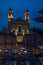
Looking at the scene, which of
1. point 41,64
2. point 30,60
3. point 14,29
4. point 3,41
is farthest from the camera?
Answer: point 14,29

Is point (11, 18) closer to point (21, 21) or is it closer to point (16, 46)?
point (21, 21)

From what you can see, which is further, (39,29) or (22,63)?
(22,63)

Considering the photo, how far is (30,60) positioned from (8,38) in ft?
132

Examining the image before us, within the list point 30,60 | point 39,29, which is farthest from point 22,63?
point 39,29

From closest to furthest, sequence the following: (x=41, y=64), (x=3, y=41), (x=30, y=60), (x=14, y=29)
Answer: (x=41, y=64) < (x=30, y=60) < (x=3, y=41) < (x=14, y=29)

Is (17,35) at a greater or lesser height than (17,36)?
greater

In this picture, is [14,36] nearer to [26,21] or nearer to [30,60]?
[26,21]

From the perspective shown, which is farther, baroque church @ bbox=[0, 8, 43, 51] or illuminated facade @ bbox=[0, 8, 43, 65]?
baroque church @ bbox=[0, 8, 43, 51]

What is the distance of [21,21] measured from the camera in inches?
2874

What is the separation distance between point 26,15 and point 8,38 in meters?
9.76

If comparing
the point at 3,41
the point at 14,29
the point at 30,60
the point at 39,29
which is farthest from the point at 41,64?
the point at 14,29

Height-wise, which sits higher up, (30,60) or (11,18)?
(11,18)

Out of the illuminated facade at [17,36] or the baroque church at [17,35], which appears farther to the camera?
the baroque church at [17,35]

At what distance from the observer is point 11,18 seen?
7350 centimetres
